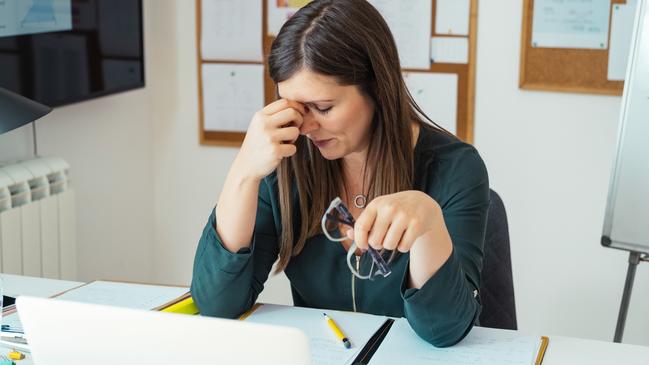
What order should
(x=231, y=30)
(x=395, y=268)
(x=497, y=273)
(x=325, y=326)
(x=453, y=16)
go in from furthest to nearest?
(x=231, y=30), (x=453, y=16), (x=497, y=273), (x=395, y=268), (x=325, y=326)

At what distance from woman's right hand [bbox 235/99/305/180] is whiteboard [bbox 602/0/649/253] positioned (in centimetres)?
110

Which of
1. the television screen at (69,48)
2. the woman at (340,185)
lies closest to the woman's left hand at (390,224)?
the woman at (340,185)

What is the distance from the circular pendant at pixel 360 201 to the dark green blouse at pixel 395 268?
3.6 inches

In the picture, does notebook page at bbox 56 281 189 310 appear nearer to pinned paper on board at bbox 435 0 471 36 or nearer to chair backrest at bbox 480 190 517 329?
chair backrest at bbox 480 190 517 329

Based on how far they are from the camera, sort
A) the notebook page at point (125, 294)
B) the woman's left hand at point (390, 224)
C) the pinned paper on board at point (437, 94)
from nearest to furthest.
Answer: the woman's left hand at point (390, 224), the notebook page at point (125, 294), the pinned paper on board at point (437, 94)

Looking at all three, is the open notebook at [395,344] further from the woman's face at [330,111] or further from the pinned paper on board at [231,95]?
the pinned paper on board at [231,95]

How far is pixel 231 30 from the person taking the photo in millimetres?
3096

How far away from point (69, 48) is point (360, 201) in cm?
118

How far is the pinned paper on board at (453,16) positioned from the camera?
9.36 feet

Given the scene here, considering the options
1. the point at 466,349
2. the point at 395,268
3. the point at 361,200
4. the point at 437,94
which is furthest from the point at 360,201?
the point at 437,94

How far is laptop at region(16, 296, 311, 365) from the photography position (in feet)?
3.28

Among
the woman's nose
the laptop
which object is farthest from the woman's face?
the laptop

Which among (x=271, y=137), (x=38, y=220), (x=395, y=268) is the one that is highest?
(x=271, y=137)

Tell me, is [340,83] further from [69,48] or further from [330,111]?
[69,48]
